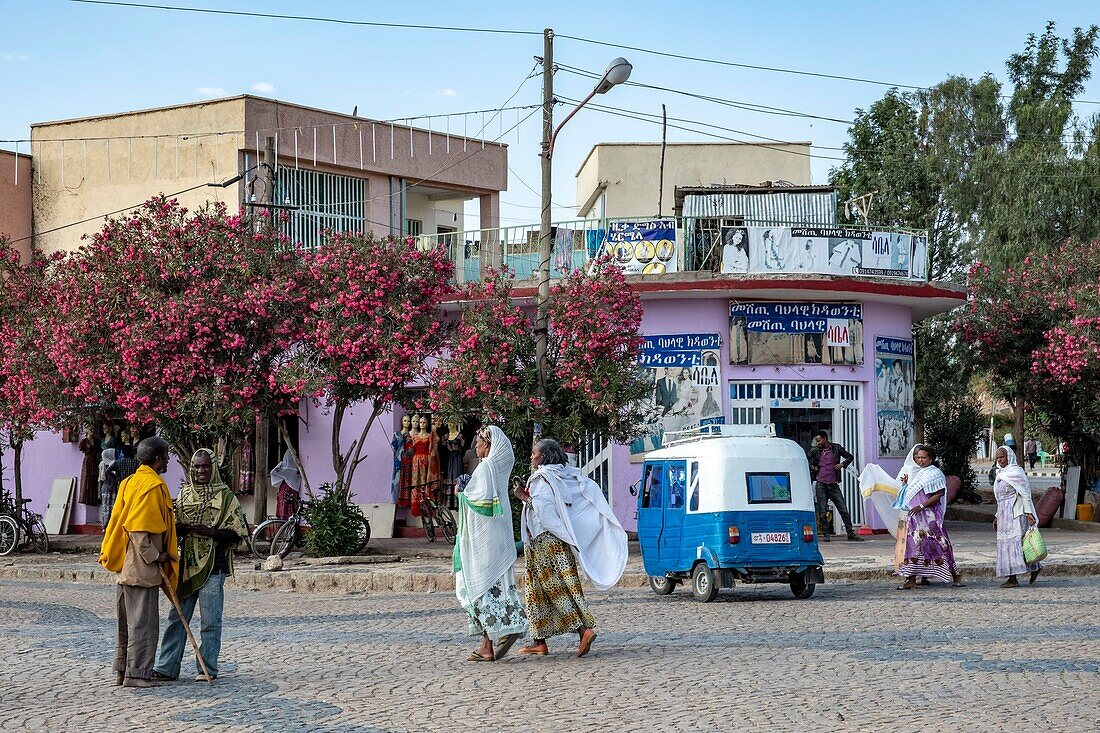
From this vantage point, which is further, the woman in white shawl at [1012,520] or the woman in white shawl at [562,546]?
the woman in white shawl at [1012,520]

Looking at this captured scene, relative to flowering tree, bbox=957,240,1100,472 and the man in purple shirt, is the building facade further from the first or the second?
flowering tree, bbox=957,240,1100,472

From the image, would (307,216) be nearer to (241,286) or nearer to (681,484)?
(241,286)

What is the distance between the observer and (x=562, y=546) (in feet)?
33.7

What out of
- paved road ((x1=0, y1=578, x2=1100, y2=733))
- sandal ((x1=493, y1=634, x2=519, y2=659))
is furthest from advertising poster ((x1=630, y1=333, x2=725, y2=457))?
sandal ((x1=493, y1=634, x2=519, y2=659))

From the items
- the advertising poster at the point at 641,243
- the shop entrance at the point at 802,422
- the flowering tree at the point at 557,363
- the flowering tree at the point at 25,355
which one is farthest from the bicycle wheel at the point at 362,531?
the shop entrance at the point at 802,422

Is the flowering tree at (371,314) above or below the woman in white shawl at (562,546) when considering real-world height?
above

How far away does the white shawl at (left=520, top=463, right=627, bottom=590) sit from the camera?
10.2 meters

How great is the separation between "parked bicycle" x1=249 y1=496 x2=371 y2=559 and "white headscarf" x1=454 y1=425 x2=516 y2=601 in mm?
9983

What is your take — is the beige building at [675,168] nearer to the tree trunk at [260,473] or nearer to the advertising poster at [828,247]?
the advertising poster at [828,247]

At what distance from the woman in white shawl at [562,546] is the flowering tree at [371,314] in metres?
8.95

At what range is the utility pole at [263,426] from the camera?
2158cm

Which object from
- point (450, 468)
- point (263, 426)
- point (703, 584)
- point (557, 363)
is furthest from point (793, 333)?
point (703, 584)

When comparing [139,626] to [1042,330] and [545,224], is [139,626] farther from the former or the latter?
[1042,330]

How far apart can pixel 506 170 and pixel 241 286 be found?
41.9 feet
